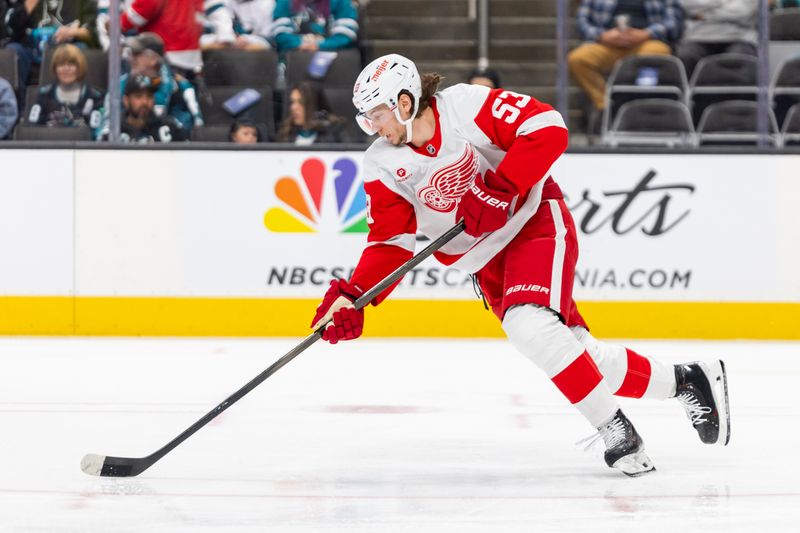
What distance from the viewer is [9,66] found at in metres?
5.77

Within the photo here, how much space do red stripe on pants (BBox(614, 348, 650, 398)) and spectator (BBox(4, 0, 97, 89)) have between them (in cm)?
351

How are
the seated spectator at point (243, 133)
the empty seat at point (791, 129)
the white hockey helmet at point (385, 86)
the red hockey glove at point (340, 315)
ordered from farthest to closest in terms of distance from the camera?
the empty seat at point (791, 129) < the seated spectator at point (243, 133) < the red hockey glove at point (340, 315) < the white hockey helmet at point (385, 86)

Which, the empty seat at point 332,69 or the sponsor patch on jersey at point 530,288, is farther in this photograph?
the empty seat at point 332,69

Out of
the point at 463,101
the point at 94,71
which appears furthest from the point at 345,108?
the point at 463,101

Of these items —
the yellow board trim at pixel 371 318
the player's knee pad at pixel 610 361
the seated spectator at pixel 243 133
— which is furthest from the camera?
the seated spectator at pixel 243 133

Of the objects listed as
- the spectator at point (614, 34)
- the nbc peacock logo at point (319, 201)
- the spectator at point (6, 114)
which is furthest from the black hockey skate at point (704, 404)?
the spectator at point (6, 114)

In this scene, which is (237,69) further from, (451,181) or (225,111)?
(451,181)

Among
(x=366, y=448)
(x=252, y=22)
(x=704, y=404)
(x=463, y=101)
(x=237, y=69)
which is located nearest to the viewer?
(x=463, y=101)

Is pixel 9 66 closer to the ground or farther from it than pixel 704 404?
farther from it

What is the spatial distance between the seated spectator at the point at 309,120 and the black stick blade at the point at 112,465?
3.06 metres

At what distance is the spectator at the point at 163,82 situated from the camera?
577cm

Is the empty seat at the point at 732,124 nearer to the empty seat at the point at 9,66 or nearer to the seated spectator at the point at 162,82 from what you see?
the seated spectator at the point at 162,82

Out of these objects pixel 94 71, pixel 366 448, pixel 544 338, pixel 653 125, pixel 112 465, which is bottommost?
pixel 366 448

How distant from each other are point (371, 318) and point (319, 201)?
23.3 inches
